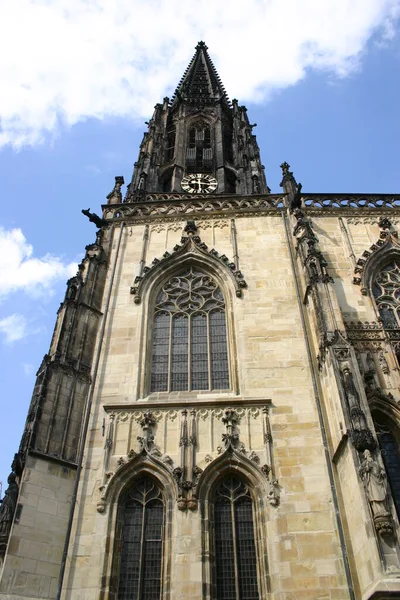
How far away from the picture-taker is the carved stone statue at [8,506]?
926cm

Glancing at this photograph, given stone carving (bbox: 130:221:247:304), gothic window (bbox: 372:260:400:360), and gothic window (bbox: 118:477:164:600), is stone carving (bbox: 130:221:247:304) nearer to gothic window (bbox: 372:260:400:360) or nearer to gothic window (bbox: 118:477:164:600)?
gothic window (bbox: 372:260:400:360)

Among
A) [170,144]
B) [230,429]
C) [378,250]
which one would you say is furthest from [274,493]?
[170,144]

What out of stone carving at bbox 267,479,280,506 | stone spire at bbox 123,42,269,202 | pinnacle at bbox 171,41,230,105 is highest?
pinnacle at bbox 171,41,230,105

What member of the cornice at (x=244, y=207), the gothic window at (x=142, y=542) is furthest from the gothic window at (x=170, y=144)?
the gothic window at (x=142, y=542)

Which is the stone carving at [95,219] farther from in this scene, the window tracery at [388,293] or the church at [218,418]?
the window tracery at [388,293]

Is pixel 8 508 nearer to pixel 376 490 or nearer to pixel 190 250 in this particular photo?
pixel 376 490

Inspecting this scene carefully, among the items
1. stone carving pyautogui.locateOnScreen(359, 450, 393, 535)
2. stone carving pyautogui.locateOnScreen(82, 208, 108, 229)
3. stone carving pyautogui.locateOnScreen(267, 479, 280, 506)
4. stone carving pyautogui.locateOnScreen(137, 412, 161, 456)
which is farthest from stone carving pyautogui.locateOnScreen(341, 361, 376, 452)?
stone carving pyautogui.locateOnScreen(82, 208, 108, 229)

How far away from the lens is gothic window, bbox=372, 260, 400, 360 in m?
13.8

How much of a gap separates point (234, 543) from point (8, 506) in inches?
162

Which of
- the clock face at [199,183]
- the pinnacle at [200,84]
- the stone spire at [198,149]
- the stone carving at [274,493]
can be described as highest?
the pinnacle at [200,84]

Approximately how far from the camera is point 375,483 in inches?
346

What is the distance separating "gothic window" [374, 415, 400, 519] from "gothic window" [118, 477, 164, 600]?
4548 mm

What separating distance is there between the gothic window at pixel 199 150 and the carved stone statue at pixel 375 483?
19538mm

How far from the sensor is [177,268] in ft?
50.7
